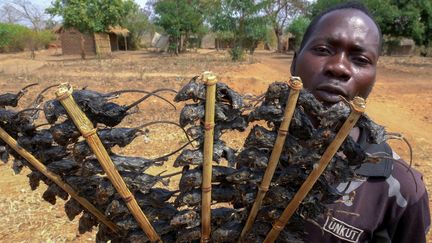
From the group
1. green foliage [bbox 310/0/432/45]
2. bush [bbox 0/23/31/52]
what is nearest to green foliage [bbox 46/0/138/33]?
bush [bbox 0/23/31/52]

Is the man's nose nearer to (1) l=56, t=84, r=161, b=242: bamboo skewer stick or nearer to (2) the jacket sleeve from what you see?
(2) the jacket sleeve

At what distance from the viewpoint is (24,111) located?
1.12 meters

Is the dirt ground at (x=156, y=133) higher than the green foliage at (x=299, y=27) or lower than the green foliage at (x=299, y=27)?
lower

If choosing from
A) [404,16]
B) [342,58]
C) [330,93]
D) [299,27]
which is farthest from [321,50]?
[299,27]

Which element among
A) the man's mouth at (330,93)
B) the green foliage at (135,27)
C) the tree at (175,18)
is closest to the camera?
the man's mouth at (330,93)

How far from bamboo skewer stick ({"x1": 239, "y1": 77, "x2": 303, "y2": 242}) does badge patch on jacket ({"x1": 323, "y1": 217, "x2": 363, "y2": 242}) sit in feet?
1.41

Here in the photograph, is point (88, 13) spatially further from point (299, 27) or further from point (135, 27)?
point (299, 27)

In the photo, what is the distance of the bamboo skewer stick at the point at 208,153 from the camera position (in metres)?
0.93

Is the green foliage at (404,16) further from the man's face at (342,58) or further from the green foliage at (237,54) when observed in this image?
the man's face at (342,58)

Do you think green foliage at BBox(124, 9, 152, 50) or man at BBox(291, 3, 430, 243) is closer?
man at BBox(291, 3, 430, 243)

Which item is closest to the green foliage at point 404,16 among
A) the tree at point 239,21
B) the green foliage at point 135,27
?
the tree at point 239,21

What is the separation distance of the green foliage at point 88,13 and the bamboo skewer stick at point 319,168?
99.8ft

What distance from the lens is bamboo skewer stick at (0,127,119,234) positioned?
3.70ft

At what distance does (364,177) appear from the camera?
4.42 ft
